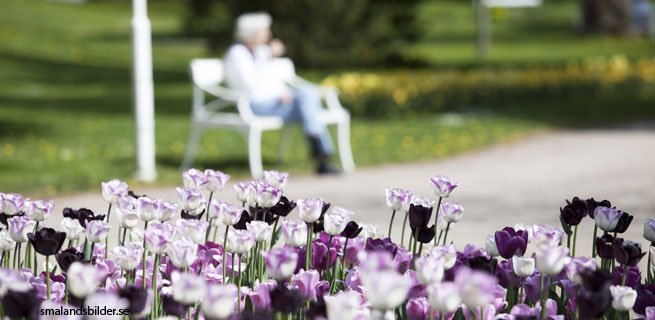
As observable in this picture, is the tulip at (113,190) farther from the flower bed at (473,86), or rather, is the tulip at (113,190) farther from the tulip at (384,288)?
the flower bed at (473,86)

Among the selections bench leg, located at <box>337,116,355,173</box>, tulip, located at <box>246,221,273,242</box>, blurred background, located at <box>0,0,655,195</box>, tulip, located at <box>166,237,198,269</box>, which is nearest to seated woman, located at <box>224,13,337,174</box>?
bench leg, located at <box>337,116,355,173</box>

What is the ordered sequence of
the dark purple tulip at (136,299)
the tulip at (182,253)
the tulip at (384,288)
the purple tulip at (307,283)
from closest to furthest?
the tulip at (384,288), the dark purple tulip at (136,299), the tulip at (182,253), the purple tulip at (307,283)

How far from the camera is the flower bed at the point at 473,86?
42.5 feet

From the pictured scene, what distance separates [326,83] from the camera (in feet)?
42.5

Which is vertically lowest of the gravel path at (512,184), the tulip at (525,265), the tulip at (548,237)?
the gravel path at (512,184)

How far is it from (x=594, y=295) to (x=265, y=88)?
253 inches

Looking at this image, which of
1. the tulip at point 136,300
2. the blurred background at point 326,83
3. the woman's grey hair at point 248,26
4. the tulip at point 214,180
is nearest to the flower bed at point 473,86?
the blurred background at point 326,83

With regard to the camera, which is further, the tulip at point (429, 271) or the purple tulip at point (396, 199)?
the purple tulip at point (396, 199)

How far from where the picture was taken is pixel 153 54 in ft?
75.4

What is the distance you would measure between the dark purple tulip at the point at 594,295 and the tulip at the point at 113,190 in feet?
4.66

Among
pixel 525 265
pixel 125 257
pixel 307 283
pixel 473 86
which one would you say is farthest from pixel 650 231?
pixel 473 86

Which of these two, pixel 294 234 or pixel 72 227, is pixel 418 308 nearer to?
pixel 294 234

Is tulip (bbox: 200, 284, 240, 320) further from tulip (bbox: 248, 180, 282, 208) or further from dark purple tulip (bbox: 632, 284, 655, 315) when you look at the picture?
dark purple tulip (bbox: 632, 284, 655, 315)

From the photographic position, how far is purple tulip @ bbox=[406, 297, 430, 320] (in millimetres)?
2436
